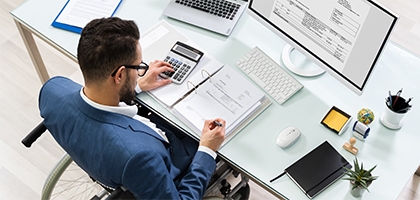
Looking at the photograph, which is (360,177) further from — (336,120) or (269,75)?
(269,75)

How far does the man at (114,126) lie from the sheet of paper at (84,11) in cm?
43

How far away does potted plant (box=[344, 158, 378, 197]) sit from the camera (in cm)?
162

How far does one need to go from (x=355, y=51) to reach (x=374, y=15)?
154mm

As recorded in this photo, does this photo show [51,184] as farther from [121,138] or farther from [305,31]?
[305,31]

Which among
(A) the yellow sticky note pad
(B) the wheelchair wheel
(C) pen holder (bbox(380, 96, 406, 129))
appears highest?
(C) pen holder (bbox(380, 96, 406, 129))

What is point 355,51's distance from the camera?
1.74m

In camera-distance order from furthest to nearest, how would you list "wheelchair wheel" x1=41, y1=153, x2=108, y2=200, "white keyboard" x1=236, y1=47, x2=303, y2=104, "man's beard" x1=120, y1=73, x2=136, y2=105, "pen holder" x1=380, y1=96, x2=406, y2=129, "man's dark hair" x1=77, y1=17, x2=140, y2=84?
"wheelchair wheel" x1=41, y1=153, x2=108, y2=200, "white keyboard" x1=236, y1=47, x2=303, y2=104, "pen holder" x1=380, y1=96, x2=406, y2=129, "man's beard" x1=120, y1=73, x2=136, y2=105, "man's dark hair" x1=77, y1=17, x2=140, y2=84

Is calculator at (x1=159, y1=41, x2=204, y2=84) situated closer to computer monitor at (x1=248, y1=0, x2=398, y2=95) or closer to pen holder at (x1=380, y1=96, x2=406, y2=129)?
computer monitor at (x1=248, y1=0, x2=398, y2=95)

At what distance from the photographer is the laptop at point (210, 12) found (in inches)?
83.0

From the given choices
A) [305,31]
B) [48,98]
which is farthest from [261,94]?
[48,98]

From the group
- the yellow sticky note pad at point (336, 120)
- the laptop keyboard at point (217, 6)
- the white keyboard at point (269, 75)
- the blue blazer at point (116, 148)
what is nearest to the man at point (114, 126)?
the blue blazer at point (116, 148)

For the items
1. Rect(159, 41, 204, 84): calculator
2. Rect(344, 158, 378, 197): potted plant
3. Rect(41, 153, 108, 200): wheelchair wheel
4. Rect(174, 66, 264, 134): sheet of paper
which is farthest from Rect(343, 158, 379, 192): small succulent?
Rect(41, 153, 108, 200): wheelchair wheel

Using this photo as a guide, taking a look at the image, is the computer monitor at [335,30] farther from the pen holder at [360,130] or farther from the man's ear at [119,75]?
the man's ear at [119,75]

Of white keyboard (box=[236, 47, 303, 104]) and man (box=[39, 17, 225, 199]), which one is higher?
white keyboard (box=[236, 47, 303, 104])
